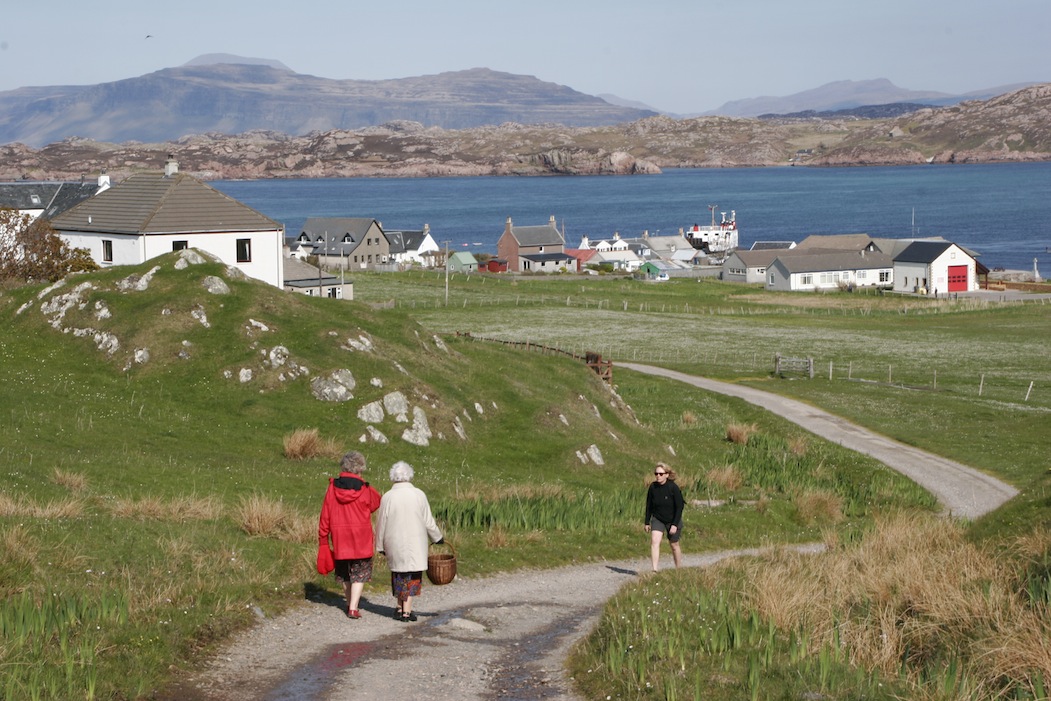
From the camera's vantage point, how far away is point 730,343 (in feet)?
262

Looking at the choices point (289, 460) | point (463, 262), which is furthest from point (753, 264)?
point (289, 460)

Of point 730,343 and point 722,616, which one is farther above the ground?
point 722,616

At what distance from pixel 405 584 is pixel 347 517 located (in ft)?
3.74

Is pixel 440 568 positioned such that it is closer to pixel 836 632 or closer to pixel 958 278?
pixel 836 632

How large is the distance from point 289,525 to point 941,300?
102516 millimetres

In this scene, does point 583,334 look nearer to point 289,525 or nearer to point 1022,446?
point 1022,446

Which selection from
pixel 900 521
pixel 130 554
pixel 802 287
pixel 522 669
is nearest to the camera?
pixel 522 669

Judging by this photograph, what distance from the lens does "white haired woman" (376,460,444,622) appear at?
15383 millimetres

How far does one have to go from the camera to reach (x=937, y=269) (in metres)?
121

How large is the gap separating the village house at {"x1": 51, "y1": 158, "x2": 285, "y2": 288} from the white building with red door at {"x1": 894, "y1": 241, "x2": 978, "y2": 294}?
79262 millimetres

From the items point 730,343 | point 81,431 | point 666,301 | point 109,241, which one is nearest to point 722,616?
point 81,431

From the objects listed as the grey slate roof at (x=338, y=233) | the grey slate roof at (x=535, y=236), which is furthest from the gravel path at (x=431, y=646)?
the grey slate roof at (x=535, y=236)

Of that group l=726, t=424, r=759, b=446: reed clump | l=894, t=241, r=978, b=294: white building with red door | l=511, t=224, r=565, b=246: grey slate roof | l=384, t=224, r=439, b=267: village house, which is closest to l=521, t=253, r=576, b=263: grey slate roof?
l=511, t=224, r=565, b=246: grey slate roof

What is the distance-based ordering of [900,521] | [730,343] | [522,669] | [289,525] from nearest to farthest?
[522,669] → [289,525] → [900,521] → [730,343]
